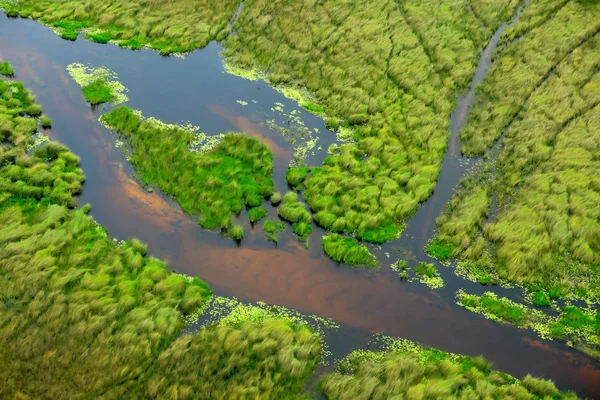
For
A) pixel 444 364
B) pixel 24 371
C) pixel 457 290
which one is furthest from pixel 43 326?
pixel 457 290

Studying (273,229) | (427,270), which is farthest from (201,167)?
(427,270)

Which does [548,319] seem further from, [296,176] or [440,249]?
[296,176]

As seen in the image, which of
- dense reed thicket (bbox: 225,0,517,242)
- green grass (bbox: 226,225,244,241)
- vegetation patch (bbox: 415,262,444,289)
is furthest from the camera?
dense reed thicket (bbox: 225,0,517,242)

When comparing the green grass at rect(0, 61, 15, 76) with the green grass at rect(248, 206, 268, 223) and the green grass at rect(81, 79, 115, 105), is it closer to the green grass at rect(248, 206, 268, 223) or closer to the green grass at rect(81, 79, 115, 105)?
the green grass at rect(81, 79, 115, 105)

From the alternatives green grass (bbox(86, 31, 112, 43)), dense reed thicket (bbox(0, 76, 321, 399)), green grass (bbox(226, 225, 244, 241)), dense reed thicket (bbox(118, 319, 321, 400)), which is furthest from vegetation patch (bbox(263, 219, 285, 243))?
green grass (bbox(86, 31, 112, 43))

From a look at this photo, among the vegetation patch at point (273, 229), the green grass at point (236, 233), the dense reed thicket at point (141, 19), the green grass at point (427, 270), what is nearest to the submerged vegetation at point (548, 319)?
the green grass at point (427, 270)

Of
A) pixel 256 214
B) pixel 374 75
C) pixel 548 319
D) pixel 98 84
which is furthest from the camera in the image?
pixel 374 75
